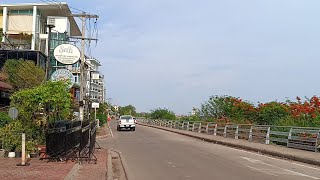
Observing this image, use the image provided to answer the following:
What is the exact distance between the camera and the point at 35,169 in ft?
42.1

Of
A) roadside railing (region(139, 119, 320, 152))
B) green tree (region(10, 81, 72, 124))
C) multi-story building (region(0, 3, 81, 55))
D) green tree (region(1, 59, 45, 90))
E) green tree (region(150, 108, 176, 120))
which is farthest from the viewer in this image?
green tree (region(150, 108, 176, 120))

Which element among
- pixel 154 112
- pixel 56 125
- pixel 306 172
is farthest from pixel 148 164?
pixel 154 112

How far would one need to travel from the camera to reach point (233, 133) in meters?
32.8

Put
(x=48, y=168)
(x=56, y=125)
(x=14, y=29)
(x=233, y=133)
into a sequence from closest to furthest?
(x=48, y=168) < (x=56, y=125) < (x=233, y=133) < (x=14, y=29)

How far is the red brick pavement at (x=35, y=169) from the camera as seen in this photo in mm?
11260

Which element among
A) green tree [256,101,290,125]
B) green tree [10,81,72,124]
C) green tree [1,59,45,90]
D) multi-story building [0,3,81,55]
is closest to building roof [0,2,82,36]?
multi-story building [0,3,81,55]

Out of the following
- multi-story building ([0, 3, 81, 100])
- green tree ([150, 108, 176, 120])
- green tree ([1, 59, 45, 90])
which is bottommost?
green tree ([150, 108, 176, 120])

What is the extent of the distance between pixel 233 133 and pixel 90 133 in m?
17.8

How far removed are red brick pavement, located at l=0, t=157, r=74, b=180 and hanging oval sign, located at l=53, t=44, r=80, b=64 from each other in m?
Result: 11.4

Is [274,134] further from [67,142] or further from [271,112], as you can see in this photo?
[67,142]

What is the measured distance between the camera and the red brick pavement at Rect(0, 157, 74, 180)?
36.9 ft

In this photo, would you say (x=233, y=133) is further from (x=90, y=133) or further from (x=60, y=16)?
(x=60, y=16)

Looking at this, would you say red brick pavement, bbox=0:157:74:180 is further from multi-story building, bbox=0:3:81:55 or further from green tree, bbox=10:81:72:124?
multi-story building, bbox=0:3:81:55

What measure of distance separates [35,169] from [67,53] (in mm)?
14349
